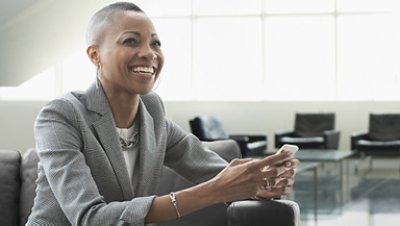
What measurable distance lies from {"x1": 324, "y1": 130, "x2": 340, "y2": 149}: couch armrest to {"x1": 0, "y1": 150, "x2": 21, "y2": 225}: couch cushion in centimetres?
914

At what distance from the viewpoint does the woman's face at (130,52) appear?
2.16 metres

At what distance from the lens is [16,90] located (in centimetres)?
1102

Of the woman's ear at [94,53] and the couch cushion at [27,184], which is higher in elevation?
the woman's ear at [94,53]

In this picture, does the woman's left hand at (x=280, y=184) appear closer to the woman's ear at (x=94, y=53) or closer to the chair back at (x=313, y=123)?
the woman's ear at (x=94, y=53)

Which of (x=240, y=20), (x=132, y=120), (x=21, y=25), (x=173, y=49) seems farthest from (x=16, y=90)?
(x=132, y=120)

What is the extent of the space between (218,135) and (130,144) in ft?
31.4

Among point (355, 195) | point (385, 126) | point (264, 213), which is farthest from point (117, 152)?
point (385, 126)

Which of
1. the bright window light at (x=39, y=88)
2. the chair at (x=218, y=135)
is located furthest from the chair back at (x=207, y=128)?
the bright window light at (x=39, y=88)

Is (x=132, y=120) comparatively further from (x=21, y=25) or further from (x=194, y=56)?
(x=194, y=56)

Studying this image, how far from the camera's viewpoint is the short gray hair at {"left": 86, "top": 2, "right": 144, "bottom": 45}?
7.19 ft

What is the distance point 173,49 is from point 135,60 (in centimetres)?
1097

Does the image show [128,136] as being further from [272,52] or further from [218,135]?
[272,52]

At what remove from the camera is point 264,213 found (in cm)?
240

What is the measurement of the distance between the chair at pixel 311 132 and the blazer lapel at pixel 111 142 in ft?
32.4
